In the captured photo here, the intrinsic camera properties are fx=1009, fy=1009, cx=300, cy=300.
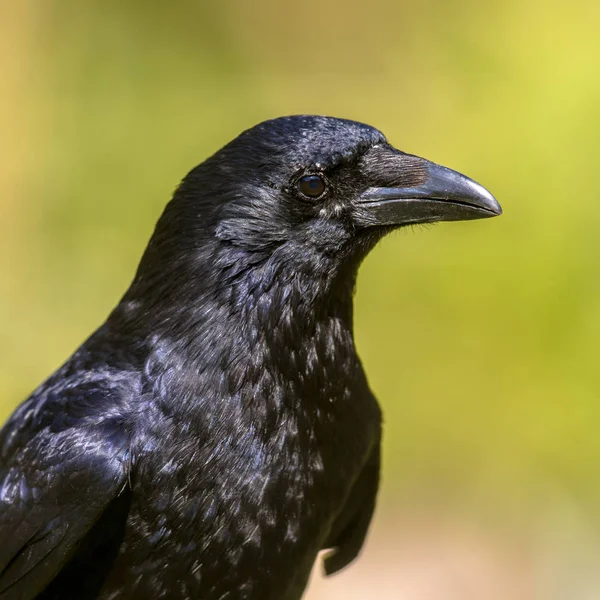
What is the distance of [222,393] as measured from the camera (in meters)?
2.76

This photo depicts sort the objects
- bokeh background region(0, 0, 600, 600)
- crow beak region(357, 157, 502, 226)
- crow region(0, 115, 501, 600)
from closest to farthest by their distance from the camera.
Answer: crow region(0, 115, 501, 600) < crow beak region(357, 157, 502, 226) < bokeh background region(0, 0, 600, 600)

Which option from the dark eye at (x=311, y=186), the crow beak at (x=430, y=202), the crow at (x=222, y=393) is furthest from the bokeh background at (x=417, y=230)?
the dark eye at (x=311, y=186)

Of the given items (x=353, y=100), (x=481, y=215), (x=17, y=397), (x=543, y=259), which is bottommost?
(x=17, y=397)

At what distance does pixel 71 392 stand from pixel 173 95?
155 inches

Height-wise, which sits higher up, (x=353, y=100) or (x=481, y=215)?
(x=353, y=100)

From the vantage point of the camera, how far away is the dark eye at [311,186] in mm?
2738

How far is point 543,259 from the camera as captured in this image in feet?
19.1

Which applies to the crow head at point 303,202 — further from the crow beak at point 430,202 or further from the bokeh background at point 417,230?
the bokeh background at point 417,230

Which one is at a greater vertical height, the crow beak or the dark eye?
the dark eye

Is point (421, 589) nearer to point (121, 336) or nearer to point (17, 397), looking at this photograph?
point (17, 397)

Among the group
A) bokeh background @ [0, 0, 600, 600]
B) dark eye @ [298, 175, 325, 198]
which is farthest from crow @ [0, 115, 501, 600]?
bokeh background @ [0, 0, 600, 600]

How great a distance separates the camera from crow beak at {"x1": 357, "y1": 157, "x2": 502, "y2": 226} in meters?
2.81

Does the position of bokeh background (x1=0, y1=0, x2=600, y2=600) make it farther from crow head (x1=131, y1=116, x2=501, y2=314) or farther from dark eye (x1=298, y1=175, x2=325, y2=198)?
dark eye (x1=298, y1=175, x2=325, y2=198)

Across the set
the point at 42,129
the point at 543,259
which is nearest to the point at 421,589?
the point at 543,259
